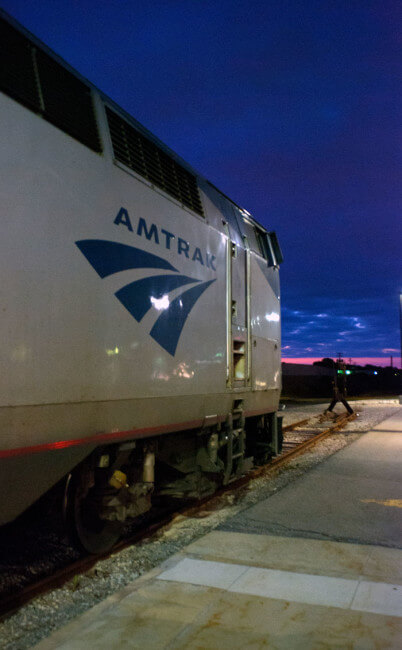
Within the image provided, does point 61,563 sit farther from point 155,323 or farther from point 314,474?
point 314,474

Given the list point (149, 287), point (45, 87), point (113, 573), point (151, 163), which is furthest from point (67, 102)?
point (113, 573)

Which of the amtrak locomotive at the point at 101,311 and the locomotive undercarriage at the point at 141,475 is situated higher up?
the amtrak locomotive at the point at 101,311

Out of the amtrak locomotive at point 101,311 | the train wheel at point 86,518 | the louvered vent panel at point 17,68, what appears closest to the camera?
the amtrak locomotive at point 101,311

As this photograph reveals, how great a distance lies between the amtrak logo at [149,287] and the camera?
4414 mm

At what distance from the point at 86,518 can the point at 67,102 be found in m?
3.72

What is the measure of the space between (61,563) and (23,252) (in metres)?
3.24

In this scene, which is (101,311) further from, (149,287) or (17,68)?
(17,68)

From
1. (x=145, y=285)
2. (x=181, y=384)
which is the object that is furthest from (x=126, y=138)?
(x=181, y=384)

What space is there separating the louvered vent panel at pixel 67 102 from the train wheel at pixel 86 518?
286 centimetres

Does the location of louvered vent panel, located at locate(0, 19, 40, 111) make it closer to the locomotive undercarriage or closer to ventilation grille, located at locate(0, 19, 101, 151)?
ventilation grille, located at locate(0, 19, 101, 151)

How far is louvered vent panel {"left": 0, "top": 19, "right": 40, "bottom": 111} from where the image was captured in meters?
3.78

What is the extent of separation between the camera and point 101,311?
14.3 feet

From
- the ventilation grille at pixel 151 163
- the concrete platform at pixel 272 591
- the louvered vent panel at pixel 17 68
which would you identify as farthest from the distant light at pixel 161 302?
the concrete platform at pixel 272 591

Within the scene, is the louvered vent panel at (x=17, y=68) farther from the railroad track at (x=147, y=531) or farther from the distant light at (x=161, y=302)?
the railroad track at (x=147, y=531)
